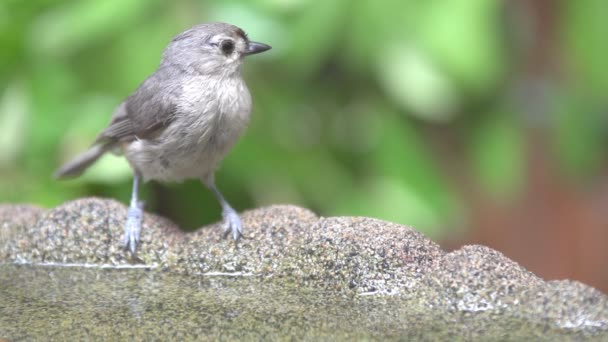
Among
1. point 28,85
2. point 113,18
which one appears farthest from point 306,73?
point 28,85

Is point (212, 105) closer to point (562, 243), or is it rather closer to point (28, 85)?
point (28, 85)

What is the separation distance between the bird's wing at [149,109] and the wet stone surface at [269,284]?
1.66ft

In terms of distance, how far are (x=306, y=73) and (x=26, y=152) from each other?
1591mm

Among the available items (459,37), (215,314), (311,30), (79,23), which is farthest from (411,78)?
(215,314)

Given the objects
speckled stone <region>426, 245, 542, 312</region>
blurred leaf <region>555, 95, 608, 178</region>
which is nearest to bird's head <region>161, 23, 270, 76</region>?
speckled stone <region>426, 245, 542, 312</region>

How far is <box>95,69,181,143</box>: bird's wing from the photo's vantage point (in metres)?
3.69

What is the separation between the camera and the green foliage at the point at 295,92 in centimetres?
457

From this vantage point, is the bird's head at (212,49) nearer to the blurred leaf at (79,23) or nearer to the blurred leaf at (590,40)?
the blurred leaf at (79,23)

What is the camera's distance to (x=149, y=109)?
12.4ft

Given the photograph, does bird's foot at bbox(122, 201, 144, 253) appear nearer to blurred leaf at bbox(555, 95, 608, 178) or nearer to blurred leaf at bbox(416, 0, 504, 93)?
blurred leaf at bbox(416, 0, 504, 93)

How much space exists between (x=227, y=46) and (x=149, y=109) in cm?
43

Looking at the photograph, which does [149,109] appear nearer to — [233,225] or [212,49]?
[212,49]

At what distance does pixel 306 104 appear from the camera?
5.11m

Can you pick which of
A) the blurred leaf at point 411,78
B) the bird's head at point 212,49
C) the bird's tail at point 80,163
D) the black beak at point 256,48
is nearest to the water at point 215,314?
the bird's head at point 212,49
